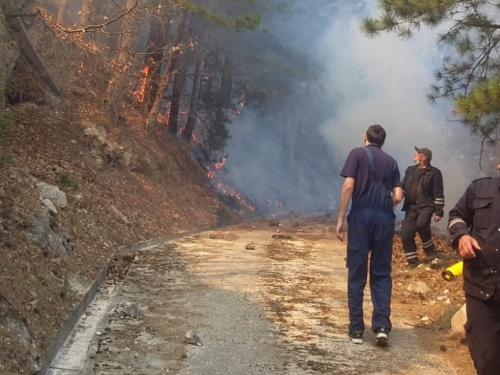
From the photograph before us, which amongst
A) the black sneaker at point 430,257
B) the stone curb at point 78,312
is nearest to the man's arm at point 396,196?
the stone curb at point 78,312

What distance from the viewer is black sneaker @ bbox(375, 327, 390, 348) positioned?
4578 millimetres

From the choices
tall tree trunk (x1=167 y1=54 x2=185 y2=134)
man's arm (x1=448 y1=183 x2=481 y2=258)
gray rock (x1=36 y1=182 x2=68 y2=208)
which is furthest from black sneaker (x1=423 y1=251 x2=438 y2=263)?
tall tree trunk (x1=167 y1=54 x2=185 y2=134)

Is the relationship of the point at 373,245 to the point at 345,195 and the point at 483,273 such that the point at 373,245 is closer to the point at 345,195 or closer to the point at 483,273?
the point at 345,195

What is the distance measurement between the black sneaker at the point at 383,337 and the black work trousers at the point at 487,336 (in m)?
1.44

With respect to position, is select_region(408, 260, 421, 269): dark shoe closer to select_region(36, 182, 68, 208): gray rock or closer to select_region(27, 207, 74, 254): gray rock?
select_region(27, 207, 74, 254): gray rock

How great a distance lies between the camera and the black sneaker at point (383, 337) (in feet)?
15.0

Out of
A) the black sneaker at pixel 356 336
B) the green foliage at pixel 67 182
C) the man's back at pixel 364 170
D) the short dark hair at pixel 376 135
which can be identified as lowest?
the black sneaker at pixel 356 336

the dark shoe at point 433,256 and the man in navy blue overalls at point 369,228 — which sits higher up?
the man in navy blue overalls at point 369,228

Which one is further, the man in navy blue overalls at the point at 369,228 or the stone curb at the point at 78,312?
the man in navy blue overalls at the point at 369,228

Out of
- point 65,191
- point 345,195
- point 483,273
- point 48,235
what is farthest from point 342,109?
point 483,273

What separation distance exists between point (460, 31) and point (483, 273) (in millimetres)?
6721

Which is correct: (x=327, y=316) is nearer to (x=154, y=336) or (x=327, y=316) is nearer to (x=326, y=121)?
(x=154, y=336)

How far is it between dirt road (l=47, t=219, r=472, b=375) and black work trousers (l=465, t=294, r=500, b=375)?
0.99 m

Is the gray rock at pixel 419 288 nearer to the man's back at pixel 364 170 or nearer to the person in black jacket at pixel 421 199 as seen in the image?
the person in black jacket at pixel 421 199
